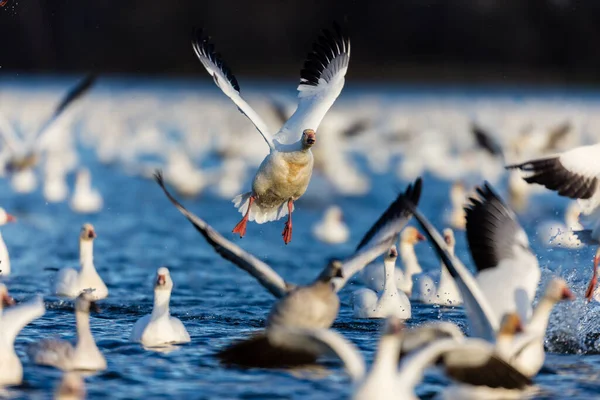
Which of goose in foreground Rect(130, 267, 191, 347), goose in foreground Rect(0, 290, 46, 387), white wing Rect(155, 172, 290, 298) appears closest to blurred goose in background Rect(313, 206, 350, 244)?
goose in foreground Rect(130, 267, 191, 347)

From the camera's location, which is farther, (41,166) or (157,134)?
(157,134)

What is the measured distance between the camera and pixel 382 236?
8234mm

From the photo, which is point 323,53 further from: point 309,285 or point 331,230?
point 331,230

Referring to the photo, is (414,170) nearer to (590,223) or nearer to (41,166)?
(41,166)

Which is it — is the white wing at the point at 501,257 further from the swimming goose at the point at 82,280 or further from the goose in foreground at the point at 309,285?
the swimming goose at the point at 82,280

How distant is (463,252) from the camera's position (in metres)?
13.0

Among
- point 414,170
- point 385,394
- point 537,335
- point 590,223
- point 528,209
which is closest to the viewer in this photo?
point 385,394

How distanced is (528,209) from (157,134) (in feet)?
31.5

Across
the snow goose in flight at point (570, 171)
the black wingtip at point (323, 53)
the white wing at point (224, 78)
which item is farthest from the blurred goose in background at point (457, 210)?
the snow goose in flight at point (570, 171)

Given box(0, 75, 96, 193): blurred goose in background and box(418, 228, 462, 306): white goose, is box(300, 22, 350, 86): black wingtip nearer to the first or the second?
box(418, 228, 462, 306): white goose

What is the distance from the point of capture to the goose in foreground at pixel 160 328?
7.98 m

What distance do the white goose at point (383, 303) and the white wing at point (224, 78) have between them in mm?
1425

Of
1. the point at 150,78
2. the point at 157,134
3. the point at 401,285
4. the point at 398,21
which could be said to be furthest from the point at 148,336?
the point at 398,21

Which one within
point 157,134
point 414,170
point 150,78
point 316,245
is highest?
point 150,78
